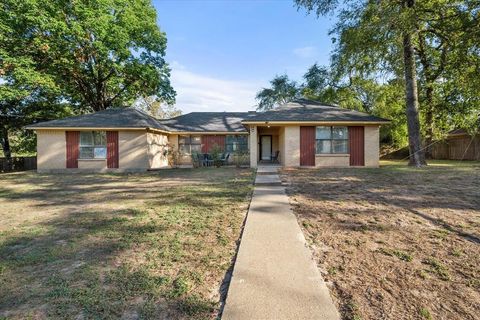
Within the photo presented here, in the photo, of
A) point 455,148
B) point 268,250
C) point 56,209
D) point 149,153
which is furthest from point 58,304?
point 455,148

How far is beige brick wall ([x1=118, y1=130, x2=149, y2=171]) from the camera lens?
1584cm

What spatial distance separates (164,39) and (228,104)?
20.6 metres

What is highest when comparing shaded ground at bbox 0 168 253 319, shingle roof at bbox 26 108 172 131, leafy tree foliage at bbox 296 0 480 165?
leafy tree foliage at bbox 296 0 480 165

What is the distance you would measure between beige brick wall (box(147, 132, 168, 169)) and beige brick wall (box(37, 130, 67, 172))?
4.77 metres

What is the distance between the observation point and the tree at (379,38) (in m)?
10.0

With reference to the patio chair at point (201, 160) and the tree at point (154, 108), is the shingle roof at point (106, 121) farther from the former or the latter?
the tree at point (154, 108)

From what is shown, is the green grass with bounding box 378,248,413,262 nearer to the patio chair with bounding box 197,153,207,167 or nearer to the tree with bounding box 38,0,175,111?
the patio chair with bounding box 197,153,207,167

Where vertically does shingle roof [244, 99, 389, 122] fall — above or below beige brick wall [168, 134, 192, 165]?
above

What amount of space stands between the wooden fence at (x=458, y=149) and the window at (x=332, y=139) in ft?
43.7

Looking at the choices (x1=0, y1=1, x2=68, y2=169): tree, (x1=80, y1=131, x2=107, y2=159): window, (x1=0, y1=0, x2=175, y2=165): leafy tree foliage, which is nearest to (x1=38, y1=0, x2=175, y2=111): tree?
(x1=0, y1=0, x2=175, y2=165): leafy tree foliage

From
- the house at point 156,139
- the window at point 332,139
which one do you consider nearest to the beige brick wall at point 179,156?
the house at point 156,139

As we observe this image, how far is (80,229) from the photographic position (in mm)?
4578

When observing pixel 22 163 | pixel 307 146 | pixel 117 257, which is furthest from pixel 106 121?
pixel 117 257

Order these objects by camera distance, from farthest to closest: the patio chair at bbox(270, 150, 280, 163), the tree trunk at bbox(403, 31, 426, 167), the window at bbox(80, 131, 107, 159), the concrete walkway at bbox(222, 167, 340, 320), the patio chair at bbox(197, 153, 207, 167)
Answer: the patio chair at bbox(270, 150, 280, 163) < the patio chair at bbox(197, 153, 207, 167) < the window at bbox(80, 131, 107, 159) < the tree trunk at bbox(403, 31, 426, 167) < the concrete walkway at bbox(222, 167, 340, 320)
